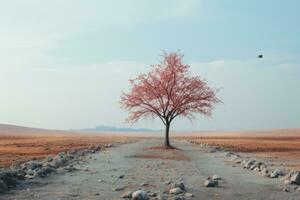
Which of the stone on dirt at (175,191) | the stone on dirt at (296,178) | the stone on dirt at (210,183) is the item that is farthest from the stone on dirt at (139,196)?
the stone on dirt at (296,178)

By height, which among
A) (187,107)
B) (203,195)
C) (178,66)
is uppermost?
(178,66)

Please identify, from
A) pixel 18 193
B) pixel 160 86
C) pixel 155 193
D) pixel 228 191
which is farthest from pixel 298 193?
pixel 160 86

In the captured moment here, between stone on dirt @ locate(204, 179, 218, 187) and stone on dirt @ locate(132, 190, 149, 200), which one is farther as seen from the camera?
stone on dirt @ locate(204, 179, 218, 187)

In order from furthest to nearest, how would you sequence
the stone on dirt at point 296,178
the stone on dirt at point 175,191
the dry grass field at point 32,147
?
1. the dry grass field at point 32,147
2. the stone on dirt at point 296,178
3. the stone on dirt at point 175,191

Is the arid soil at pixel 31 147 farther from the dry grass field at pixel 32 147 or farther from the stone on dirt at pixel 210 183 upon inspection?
the stone on dirt at pixel 210 183

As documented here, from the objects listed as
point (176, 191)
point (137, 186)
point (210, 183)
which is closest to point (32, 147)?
point (137, 186)

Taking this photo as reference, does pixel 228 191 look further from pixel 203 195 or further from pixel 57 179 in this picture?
pixel 57 179

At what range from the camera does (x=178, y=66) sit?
56.9 m

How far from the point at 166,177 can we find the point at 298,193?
6.84 metres

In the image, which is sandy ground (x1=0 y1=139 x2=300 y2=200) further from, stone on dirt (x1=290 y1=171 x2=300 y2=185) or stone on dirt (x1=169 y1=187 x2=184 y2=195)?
stone on dirt (x1=290 y1=171 x2=300 y2=185)

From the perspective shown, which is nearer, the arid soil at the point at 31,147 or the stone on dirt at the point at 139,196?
the stone on dirt at the point at 139,196

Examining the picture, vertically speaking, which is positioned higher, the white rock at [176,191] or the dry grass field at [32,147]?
the dry grass field at [32,147]

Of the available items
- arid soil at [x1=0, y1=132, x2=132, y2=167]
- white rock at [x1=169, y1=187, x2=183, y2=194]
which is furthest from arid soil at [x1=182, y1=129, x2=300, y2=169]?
arid soil at [x1=0, y1=132, x2=132, y2=167]

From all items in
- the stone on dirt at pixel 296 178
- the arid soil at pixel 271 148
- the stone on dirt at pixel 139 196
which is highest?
the arid soil at pixel 271 148
